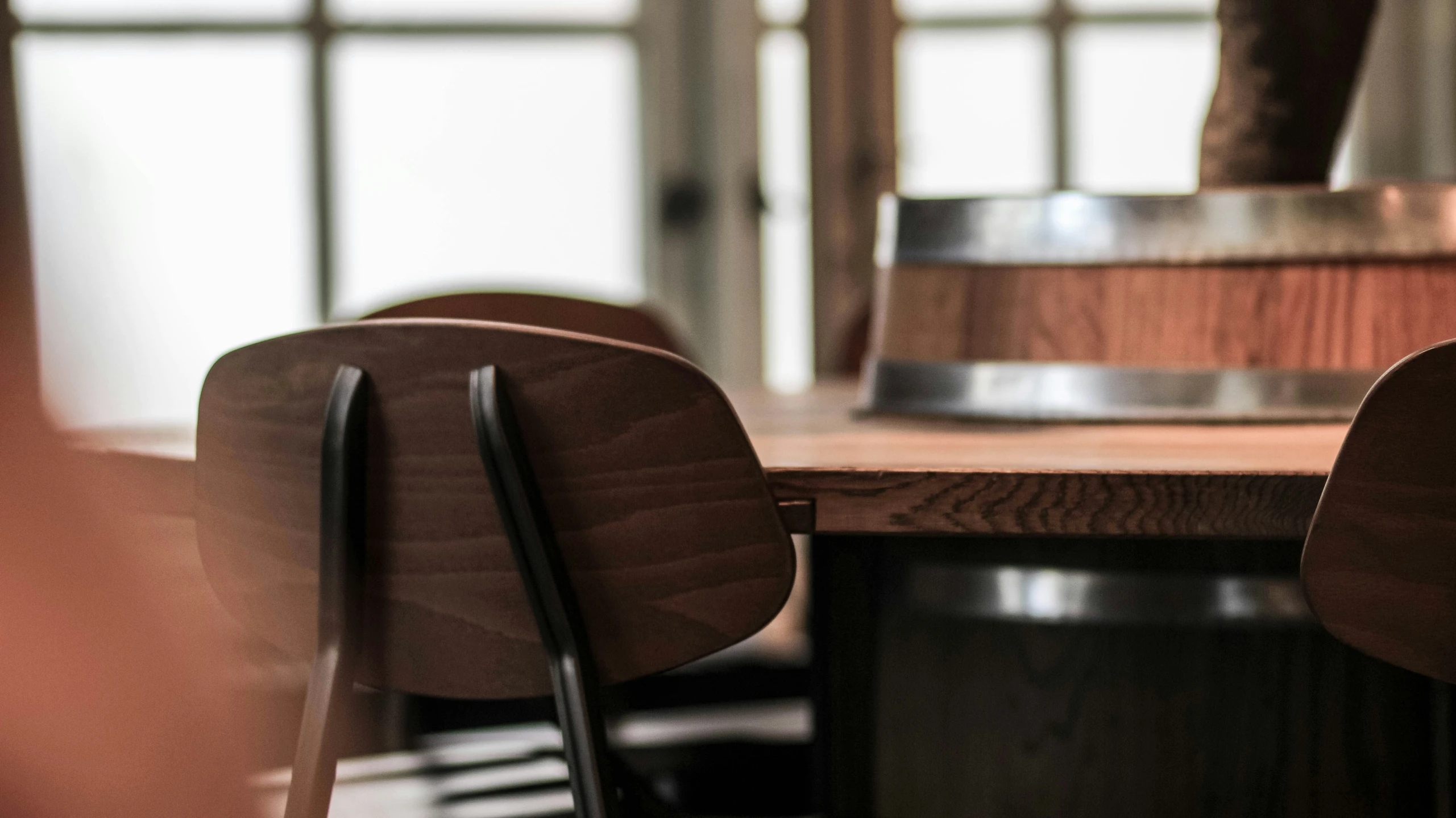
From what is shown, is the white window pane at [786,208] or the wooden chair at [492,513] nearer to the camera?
the wooden chair at [492,513]

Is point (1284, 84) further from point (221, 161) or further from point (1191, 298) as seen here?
point (221, 161)

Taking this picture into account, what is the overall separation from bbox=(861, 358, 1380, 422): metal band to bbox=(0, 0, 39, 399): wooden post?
32.8 inches

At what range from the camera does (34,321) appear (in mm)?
206

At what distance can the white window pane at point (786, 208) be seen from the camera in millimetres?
2998

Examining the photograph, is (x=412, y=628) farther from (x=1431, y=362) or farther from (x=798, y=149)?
(x=798, y=149)

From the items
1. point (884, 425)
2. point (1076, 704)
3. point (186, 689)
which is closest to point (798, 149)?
point (884, 425)

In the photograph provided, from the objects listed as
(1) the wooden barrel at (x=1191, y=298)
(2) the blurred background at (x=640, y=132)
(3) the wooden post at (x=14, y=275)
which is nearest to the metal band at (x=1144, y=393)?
(1) the wooden barrel at (x=1191, y=298)

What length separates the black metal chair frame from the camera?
69 centimetres

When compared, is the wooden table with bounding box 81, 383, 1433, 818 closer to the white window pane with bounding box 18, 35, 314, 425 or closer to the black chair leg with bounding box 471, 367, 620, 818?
the black chair leg with bounding box 471, 367, 620, 818

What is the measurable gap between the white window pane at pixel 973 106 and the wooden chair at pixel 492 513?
2404 mm

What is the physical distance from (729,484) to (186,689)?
0.49 meters

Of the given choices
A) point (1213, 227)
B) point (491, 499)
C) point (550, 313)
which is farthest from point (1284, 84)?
point (550, 313)

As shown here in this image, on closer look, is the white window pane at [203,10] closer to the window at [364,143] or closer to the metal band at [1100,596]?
the window at [364,143]

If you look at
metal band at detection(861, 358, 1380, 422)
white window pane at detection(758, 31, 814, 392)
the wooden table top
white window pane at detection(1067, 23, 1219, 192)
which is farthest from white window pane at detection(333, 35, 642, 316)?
the wooden table top
